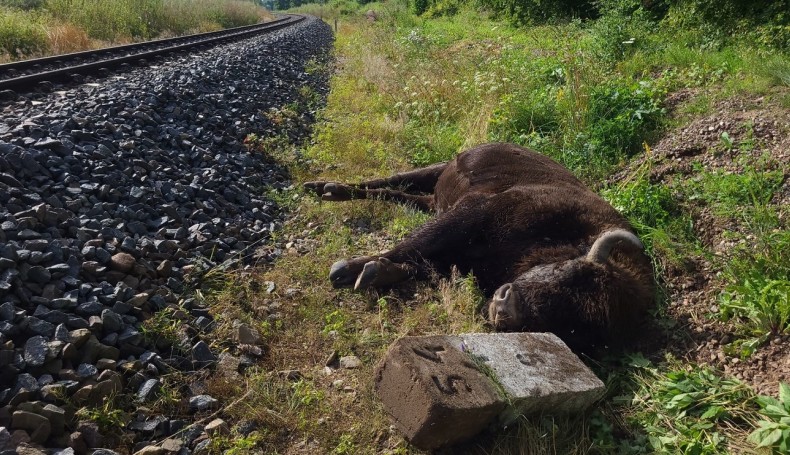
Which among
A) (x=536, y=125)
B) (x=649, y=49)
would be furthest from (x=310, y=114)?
(x=649, y=49)

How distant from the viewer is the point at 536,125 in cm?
756

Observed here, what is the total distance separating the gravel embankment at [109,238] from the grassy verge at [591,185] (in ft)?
1.24

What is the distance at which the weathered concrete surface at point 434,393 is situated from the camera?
2.62m

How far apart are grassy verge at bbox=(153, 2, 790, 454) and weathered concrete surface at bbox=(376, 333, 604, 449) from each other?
0.17 m

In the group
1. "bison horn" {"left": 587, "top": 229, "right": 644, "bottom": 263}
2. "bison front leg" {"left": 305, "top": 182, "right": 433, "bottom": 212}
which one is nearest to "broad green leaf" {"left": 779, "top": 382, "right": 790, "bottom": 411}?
"bison horn" {"left": 587, "top": 229, "right": 644, "bottom": 263}

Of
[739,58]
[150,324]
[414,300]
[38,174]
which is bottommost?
[414,300]

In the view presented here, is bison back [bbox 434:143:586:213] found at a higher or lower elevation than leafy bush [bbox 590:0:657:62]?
lower

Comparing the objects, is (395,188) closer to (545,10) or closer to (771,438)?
(771,438)

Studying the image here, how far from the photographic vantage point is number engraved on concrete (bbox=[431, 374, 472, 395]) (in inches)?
105

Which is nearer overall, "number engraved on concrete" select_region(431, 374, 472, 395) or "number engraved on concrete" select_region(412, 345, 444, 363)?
"number engraved on concrete" select_region(431, 374, 472, 395)

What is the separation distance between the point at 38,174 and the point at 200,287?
1.81m

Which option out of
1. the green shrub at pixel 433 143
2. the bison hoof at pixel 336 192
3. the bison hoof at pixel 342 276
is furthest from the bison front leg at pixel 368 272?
the green shrub at pixel 433 143

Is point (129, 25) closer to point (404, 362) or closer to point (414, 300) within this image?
point (414, 300)

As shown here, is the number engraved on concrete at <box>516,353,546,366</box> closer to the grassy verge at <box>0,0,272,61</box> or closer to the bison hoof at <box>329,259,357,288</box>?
the bison hoof at <box>329,259,357,288</box>
